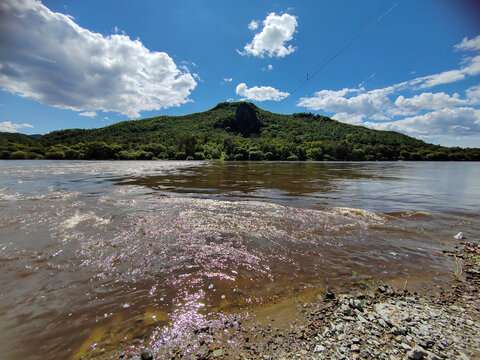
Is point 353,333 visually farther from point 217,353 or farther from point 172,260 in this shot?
point 172,260

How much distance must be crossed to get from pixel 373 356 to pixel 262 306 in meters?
1.67

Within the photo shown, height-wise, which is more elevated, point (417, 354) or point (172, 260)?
point (417, 354)

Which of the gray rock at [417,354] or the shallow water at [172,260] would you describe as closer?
the gray rock at [417,354]

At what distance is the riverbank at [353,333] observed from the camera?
2662mm

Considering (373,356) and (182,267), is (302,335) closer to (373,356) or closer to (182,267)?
(373,356)

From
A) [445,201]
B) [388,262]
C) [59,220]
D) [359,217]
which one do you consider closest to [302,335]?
[388,262]

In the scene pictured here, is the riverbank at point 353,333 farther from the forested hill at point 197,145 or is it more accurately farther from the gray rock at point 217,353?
the forested hill at point 197,145

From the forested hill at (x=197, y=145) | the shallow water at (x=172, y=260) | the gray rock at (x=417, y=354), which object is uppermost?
the forested hill at (x=197, y=145)

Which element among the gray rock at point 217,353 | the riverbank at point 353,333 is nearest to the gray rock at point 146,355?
the riverbank at point 353,333

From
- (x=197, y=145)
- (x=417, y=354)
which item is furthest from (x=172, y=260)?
(x=197, y=145)

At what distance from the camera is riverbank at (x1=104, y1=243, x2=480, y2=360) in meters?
2.66

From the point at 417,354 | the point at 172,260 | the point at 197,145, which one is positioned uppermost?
the point at 197,145

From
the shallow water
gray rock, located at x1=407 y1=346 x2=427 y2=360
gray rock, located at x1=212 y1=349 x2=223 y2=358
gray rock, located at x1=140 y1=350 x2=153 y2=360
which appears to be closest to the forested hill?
the shallow water

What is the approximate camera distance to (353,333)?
9.78 feet
